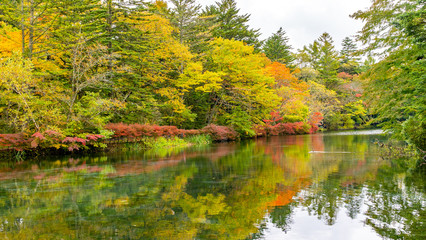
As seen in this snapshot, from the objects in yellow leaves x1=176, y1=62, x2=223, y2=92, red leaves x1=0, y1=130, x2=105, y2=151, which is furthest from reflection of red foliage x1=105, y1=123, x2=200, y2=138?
yellow leaves x1=176, y1=62, x2=223, y2=92

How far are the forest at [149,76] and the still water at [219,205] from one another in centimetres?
352

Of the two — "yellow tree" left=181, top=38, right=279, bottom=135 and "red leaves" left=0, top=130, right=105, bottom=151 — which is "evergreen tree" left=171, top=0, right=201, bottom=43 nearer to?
"yellow tree" left=181, top=38, right=279, bottom=135

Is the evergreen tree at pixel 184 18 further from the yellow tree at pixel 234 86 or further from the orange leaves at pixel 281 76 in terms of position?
the orange leaves at pixel 281 76

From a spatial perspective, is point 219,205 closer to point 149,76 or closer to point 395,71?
point 395,71

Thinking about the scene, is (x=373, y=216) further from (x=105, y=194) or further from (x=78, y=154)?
(x=78, y=154)

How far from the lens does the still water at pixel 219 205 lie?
Result: 172 inches

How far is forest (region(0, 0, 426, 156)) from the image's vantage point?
1048 cm

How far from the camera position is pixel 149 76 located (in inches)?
853

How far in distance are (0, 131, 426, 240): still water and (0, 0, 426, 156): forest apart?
138 inches

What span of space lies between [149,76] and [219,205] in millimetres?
17357

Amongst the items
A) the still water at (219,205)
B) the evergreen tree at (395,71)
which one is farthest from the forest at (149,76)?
the still water at (219,205)

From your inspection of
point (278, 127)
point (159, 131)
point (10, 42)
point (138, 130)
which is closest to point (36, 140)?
point (138, 130)

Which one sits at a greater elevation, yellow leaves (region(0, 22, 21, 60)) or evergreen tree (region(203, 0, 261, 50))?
evergreen tree (region(203, 0, 261, 50))

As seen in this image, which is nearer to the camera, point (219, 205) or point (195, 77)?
point (219, 205)
